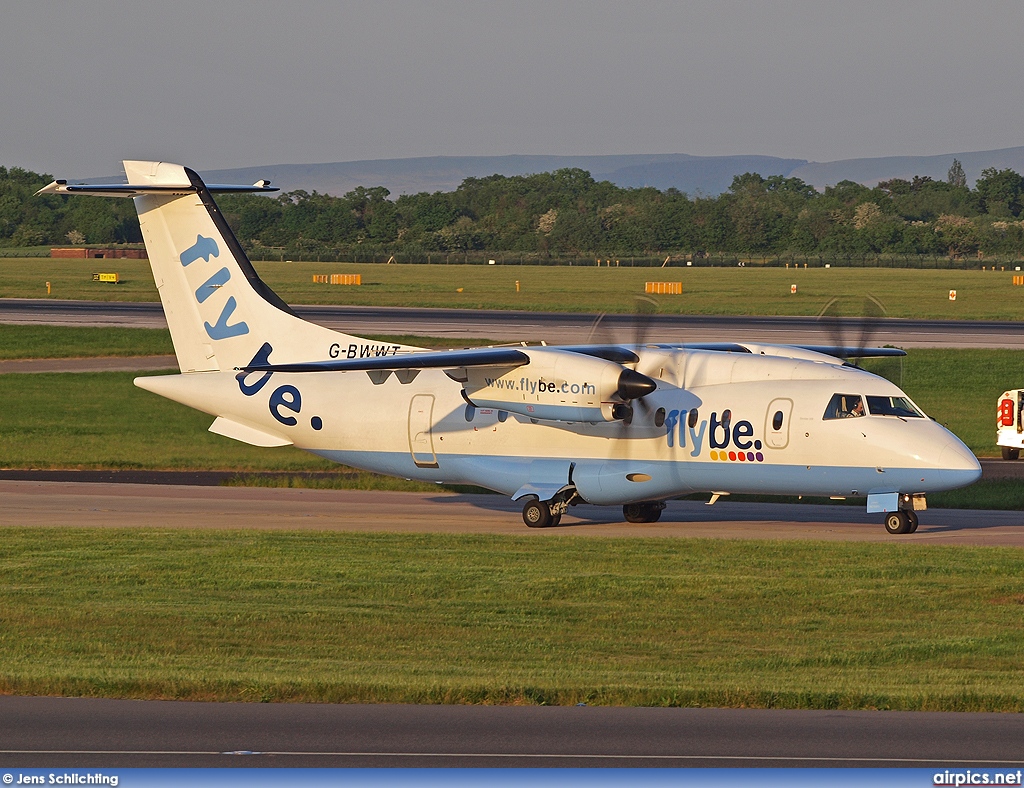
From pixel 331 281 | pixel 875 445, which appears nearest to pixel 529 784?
pixel 875 445

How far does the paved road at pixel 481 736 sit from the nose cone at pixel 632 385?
1276 cm

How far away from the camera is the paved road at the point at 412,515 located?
26.6m

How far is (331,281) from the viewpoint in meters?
117

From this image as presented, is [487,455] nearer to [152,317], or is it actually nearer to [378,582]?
[378,582]

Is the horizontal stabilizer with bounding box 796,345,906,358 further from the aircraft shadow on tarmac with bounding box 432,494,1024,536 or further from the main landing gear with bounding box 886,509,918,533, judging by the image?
the main landing gear with bounding box 886,509,918,533

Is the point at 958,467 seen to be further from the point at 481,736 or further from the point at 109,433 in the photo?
the point at 109,433

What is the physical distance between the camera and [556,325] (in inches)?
2788

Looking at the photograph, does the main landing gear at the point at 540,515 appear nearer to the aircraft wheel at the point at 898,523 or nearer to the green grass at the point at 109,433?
the aircraft wheel at the point at 898,523

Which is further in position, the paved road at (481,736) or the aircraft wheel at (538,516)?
the aircraft wheel at (538,516)

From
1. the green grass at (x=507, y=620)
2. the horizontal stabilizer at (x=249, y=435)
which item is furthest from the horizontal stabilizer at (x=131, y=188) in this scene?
the green grass at (x=507, y=620)

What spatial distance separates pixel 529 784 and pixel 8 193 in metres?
187

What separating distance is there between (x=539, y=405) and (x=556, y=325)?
1763 inches

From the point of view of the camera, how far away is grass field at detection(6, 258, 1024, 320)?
306 feet

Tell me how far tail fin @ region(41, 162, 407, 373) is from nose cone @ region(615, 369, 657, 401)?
6.91m
